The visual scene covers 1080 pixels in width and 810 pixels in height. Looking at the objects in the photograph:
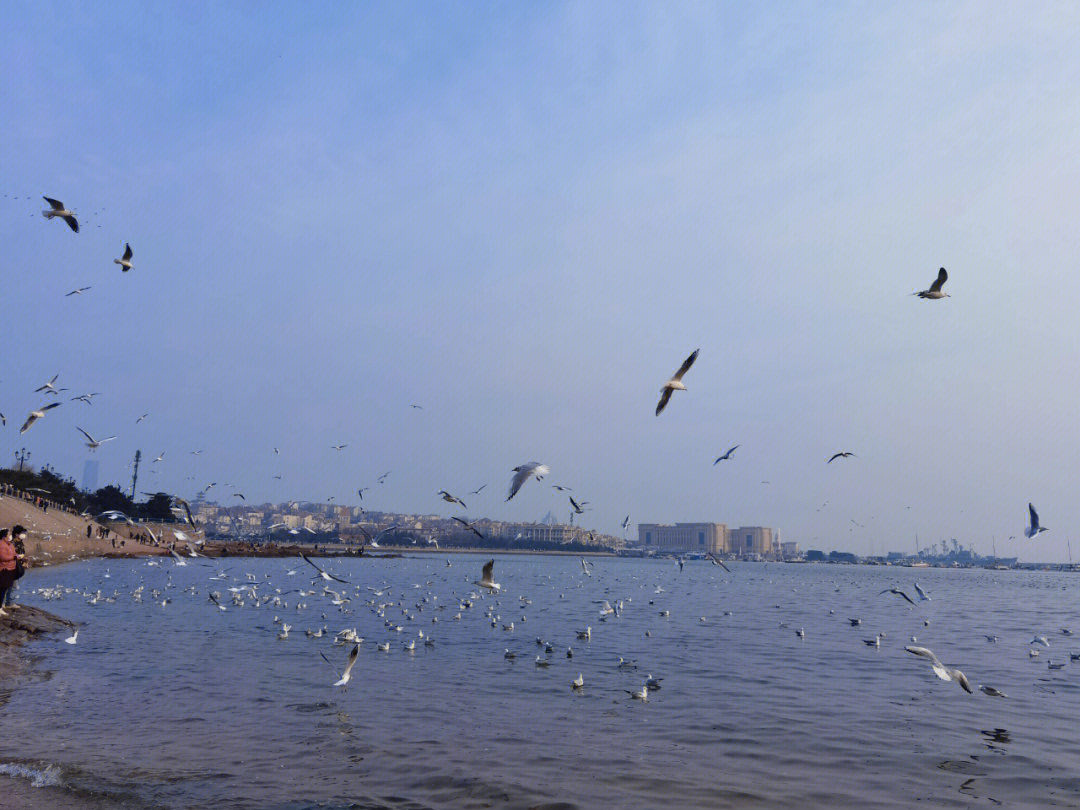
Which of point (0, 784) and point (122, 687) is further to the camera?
point (122, 687)

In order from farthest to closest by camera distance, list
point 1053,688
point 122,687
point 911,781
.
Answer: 1. point 1053,688
2. point 122,687
3. point 911,781

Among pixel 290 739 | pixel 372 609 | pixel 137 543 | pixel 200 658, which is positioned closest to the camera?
pixel 290 739

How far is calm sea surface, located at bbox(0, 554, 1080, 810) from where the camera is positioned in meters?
9.38

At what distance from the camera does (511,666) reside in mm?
17688

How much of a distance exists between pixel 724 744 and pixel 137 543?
82.1 meters

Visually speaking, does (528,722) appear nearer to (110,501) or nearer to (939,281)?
(939,281)

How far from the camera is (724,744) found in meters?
11.6

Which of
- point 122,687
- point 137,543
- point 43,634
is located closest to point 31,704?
point 122,687

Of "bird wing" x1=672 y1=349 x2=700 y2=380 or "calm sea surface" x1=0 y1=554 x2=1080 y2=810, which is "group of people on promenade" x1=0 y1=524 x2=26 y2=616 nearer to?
"calm sea surface" x1=0 y1=554 x2=1080 y2=810

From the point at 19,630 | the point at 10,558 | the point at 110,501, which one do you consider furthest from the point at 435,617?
the point at 110,501

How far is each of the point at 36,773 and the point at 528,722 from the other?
664cm

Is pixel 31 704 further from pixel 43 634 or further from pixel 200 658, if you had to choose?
pixel 43 634

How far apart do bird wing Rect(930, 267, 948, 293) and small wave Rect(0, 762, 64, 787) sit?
14.5 meters

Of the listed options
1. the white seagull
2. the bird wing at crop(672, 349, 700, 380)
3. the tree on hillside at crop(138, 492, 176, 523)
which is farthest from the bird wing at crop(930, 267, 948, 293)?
the tree on hillside at crop(138, 492, 176, 523)
